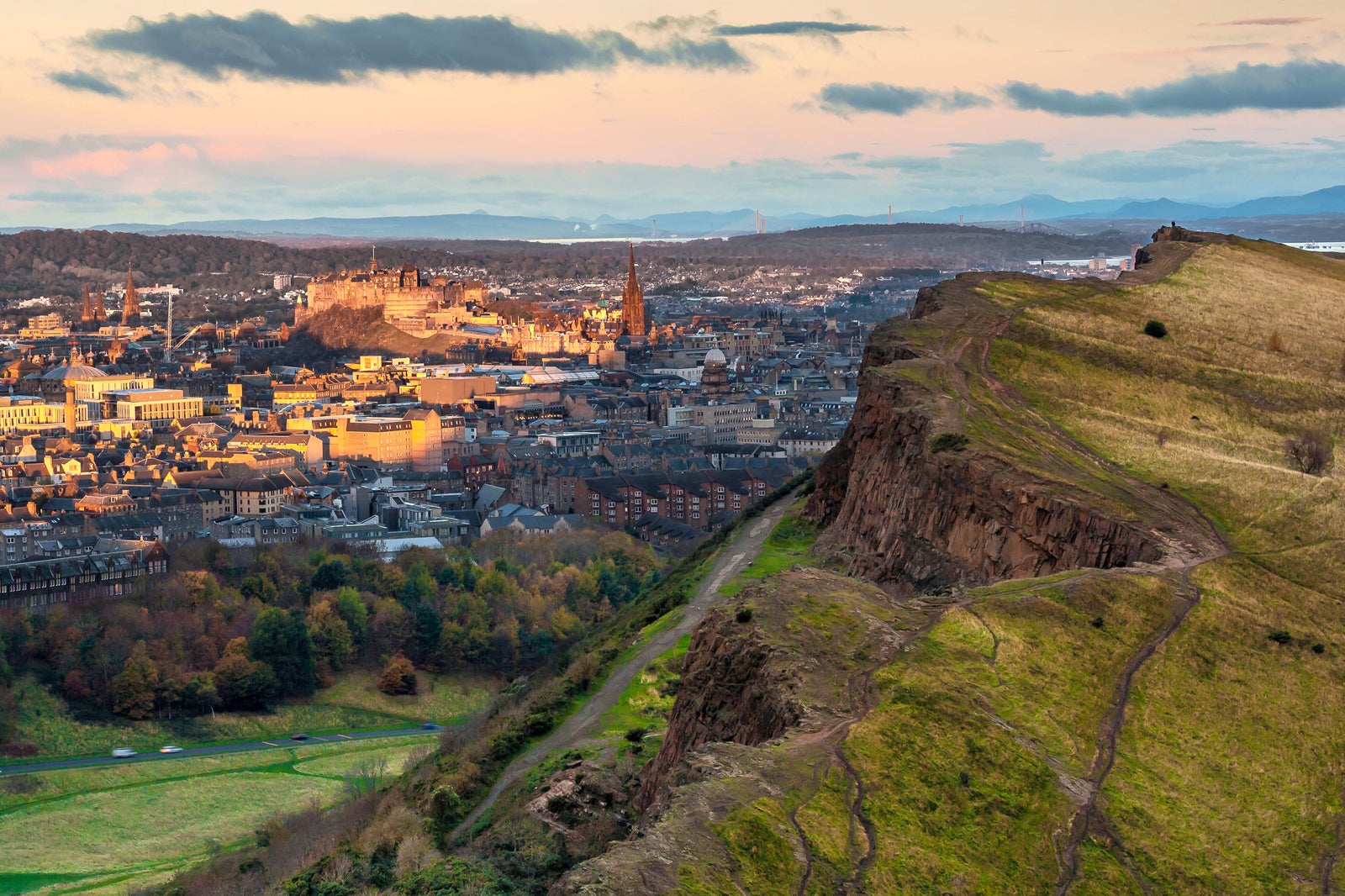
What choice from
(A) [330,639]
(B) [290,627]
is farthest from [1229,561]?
(A) [330,639]

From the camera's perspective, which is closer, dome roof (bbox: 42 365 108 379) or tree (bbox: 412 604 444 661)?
tree (bbox: 412 604 444 661)

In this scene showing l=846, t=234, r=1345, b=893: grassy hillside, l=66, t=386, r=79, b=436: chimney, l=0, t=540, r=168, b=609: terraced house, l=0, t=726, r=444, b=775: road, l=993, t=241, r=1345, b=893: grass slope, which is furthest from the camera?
l=66, t=386, r=79, b=436: chimney

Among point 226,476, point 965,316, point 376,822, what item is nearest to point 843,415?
point 226,476

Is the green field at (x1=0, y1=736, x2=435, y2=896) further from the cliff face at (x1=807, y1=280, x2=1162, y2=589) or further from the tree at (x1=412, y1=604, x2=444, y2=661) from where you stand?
the cliff face at (x1=807, y1=280, x2=1162, y2=589)

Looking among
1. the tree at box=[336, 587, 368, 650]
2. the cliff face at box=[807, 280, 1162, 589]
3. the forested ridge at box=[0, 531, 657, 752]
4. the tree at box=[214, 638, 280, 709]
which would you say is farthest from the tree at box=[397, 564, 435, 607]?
the cliff face at box=[807, 280, 1162, 589]

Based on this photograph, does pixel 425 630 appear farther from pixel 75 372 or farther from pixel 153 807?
pixel 75 372

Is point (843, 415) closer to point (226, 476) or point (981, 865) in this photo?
point (226, 476)

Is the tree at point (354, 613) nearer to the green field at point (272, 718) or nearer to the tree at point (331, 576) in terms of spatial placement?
the green field at point (272, 718)
